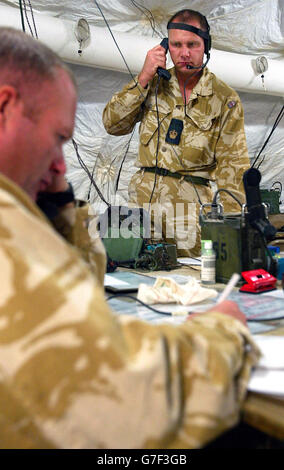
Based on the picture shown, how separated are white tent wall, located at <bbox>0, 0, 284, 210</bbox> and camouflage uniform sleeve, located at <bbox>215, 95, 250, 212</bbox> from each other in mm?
1763

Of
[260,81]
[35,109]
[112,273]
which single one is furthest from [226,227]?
[260,81]

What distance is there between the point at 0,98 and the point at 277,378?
0.54 metres

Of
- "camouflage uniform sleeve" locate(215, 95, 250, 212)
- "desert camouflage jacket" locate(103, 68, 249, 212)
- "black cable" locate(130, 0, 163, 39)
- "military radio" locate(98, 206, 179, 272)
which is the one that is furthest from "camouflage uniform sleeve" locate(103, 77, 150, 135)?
"black cable" locate(130, 0, 163, 39)

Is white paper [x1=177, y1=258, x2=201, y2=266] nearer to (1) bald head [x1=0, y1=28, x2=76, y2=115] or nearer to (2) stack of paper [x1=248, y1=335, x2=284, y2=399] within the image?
(2) stack of paper [x1=248, y1=335, x2=284, y2=399]

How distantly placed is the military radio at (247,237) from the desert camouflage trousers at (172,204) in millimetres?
867

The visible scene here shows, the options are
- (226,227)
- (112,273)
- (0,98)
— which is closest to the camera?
(0,98)

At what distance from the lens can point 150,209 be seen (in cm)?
254

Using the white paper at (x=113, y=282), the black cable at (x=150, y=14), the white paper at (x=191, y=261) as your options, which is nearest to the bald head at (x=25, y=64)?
the white paper at (x=113, y=282)

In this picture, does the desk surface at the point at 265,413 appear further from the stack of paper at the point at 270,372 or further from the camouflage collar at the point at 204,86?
the camouflage collar at the point at 204,86

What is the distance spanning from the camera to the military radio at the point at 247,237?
4.74ft

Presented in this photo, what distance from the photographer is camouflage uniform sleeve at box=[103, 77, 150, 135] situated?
7.93ft

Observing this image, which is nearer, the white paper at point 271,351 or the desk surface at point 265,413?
the desk surface at point 265,413

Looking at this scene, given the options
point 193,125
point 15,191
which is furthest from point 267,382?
point 193,125
